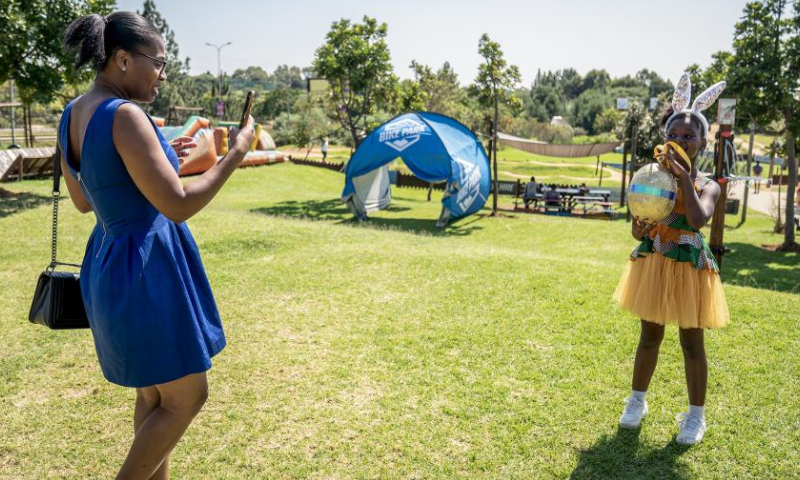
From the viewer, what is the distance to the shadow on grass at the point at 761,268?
10.6 m

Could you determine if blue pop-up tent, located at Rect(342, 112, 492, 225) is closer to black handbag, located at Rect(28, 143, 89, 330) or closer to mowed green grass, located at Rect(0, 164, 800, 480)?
mowed green grass, located at Rect(0, 164, 800, 480)

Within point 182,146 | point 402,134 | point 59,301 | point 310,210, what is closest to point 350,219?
point 310,210

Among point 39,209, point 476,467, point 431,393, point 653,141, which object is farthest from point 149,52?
point 653,141

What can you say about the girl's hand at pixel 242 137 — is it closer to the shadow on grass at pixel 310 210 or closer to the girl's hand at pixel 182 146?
the girl's hand at pixel 182 146

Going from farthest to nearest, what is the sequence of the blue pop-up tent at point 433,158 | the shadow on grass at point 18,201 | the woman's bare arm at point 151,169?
the blue pop-up tent at point 433,158
the shadow on grass at point 18,201
the woman's bare arm at point 151,169

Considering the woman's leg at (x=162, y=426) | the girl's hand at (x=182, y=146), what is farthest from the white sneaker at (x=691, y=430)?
the girl's hand at (x=182, y=146)

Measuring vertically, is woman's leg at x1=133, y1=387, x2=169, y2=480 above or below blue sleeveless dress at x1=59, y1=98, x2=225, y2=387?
below

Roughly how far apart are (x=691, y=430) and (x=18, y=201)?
14.5 m

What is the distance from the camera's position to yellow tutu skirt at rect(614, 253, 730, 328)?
134 inches

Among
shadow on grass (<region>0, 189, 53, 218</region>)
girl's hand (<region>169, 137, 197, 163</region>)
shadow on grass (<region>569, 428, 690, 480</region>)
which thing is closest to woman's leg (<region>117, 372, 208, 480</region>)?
girl's hand (<region>169, 137, 197, 163</region>)

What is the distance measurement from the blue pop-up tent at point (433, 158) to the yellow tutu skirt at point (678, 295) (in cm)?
1212

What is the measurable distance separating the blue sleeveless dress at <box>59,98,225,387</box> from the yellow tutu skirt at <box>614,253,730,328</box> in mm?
2509

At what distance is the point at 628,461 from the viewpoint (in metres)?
3.48

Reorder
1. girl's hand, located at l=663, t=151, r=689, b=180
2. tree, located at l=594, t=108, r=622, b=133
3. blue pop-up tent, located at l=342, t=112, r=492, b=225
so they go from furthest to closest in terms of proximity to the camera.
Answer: tree, located at l=594, t=108, r=622, b=133, blue pop-up tent, located at l=342, t=112, r=492, b=225, girl's hand, located at l=663, t=151, r=689, b=180
